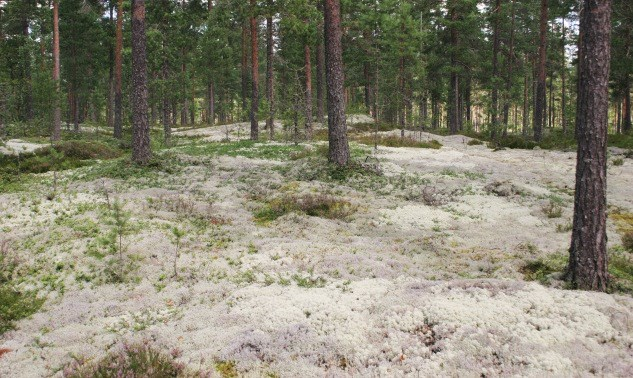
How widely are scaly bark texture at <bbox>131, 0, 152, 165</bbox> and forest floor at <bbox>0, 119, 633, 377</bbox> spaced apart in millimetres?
1797

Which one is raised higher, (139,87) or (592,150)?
(139,87)

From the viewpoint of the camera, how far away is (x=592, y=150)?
18.4 feet

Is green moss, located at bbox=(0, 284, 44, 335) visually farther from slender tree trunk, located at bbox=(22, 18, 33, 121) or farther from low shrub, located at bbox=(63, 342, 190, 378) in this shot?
slender tree trunk, located at bbox=(22, 18, 33, 121)

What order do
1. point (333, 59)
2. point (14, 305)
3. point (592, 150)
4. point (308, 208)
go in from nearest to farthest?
point (592, 150) < point (14, 305) < point (308, 208) < point (333, 59)

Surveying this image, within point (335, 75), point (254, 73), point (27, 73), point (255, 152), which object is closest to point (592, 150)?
point (335, 75)

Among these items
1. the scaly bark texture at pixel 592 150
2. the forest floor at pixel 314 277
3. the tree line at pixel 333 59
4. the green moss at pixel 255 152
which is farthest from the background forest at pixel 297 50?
the scaly bark texture at pixel 592 150

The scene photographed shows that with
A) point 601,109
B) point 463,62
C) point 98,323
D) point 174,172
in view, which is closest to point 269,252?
point 98,323

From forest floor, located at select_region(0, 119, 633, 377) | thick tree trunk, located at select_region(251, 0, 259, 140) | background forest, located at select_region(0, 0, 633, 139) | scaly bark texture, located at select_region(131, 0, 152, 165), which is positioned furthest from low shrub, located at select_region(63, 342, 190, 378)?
thick tree trunk, located at select_region(251, 0, 259, 140)

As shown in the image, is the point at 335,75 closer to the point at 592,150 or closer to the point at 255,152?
the point at 255,152

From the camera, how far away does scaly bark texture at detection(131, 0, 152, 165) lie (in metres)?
14.8

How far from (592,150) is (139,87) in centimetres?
1428

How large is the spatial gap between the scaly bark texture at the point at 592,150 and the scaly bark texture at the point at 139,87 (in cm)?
1382

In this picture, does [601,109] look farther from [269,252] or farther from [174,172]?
[174,172]

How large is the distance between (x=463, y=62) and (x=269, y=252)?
31.4 meters
